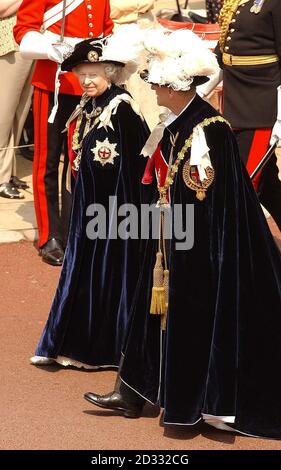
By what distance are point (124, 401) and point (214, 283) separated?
2.34 ft

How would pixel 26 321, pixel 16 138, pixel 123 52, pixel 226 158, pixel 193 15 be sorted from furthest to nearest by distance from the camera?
1. pixel 193 15
2. pixel 16 138
3. pixel 26 321
4. pixel 123 52
5. pixel 226 158

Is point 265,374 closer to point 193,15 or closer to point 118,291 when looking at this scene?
point 118,291

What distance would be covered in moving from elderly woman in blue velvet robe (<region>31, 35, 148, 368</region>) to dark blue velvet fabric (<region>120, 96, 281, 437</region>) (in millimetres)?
644

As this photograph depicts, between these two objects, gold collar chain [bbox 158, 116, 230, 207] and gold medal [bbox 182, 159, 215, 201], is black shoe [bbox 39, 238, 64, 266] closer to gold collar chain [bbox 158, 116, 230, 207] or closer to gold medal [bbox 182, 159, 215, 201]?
gold collar chain [bbox 158, 116, 230, 207]

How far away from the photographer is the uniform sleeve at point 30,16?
23.5 ft

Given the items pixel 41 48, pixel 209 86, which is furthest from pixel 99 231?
pixel 41 48

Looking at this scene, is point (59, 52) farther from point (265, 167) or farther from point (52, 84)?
point (265, 167)

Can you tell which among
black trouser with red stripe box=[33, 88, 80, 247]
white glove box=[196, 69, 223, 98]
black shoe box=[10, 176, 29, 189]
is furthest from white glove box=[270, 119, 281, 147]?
black shoe box=[10, 176, 29, 189]

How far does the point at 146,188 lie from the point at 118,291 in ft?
2.00

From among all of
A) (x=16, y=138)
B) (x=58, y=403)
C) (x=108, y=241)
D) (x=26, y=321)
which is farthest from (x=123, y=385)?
(x=16, y=138)

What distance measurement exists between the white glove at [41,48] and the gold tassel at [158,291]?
2.04 m

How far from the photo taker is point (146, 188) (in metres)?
5.64

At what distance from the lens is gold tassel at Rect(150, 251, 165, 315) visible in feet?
17.4

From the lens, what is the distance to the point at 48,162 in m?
7.72
